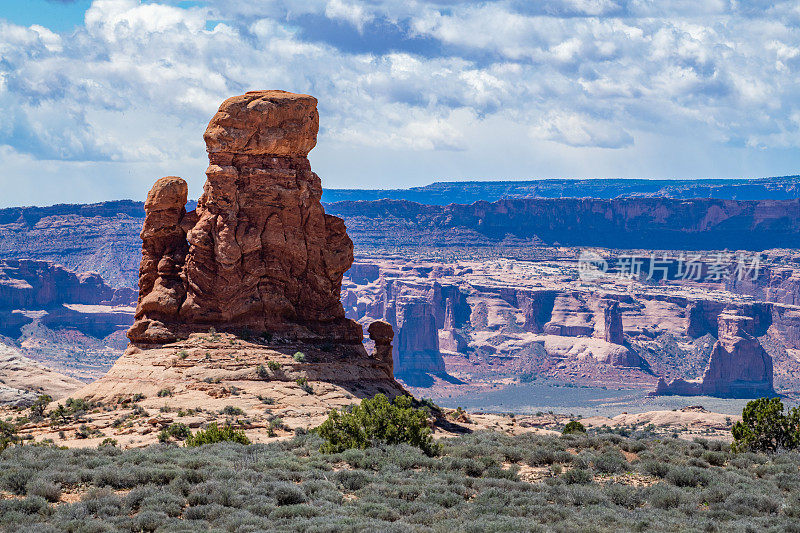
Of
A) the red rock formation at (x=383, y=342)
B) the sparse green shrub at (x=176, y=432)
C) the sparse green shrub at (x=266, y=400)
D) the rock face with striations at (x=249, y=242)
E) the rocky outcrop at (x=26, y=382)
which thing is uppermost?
the rock face with striations at (x=249, y=242)

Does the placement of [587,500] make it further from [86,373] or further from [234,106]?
[86,373]

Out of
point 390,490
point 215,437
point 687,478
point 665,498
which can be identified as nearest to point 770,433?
point 687,478

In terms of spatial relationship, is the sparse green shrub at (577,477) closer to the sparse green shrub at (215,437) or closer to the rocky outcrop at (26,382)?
the sparse green shrub at (215,437)

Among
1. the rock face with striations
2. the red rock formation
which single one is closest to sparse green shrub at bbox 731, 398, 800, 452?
the red rock formation

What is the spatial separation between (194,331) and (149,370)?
3.45 m

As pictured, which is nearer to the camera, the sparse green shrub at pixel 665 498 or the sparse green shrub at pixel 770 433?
the sparse green shrub at pixel 665 498


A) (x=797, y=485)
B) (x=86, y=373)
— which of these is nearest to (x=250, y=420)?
(x=797, y=485)

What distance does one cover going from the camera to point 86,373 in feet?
594

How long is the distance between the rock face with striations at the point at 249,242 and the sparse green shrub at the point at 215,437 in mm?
14749

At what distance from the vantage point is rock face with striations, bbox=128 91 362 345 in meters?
50.7

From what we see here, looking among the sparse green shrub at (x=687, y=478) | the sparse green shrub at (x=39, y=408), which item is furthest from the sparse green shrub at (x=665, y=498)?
the sparse green shrub at (x=39, y=408)

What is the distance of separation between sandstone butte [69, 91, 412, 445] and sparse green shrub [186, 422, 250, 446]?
10784 mm

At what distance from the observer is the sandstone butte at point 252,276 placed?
48.3 metres

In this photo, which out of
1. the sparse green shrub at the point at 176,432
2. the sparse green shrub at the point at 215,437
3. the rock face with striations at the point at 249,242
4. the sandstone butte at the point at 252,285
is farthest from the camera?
the rock face with striations at the point at 249,242
